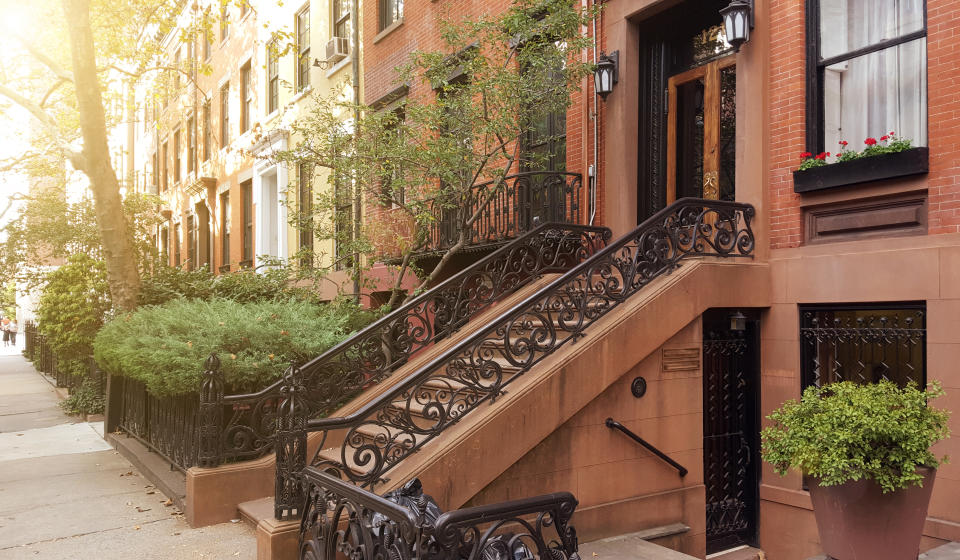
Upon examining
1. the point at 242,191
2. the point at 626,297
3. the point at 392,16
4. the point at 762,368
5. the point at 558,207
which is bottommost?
the point at 762,368

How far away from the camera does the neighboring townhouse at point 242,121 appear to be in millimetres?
17078

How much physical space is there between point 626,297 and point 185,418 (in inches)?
196

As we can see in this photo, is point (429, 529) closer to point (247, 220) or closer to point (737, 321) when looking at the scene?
point (737, 321)

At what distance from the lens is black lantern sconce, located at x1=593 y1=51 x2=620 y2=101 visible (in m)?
10.2

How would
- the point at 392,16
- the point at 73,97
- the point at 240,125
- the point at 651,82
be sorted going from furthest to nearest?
the point at 240,125, the point at 73,97, the point at 392,16, the point at 651,82

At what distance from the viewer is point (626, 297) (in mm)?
7375

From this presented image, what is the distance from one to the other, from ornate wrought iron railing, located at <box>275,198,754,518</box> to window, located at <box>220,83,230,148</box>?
1750cm

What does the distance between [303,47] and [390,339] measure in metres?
12.0

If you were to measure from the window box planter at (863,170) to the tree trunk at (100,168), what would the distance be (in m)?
10.9

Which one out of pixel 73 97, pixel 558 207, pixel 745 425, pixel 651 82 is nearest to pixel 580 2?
pixel 651 82

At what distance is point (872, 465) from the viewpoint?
5.19 meters

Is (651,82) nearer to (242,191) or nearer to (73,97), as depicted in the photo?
(242,191)

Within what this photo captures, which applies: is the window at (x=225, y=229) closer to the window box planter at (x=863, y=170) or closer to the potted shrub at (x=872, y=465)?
the window box planter at (x=863, y=170)

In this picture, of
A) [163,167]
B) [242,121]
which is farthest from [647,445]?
[163,167]
